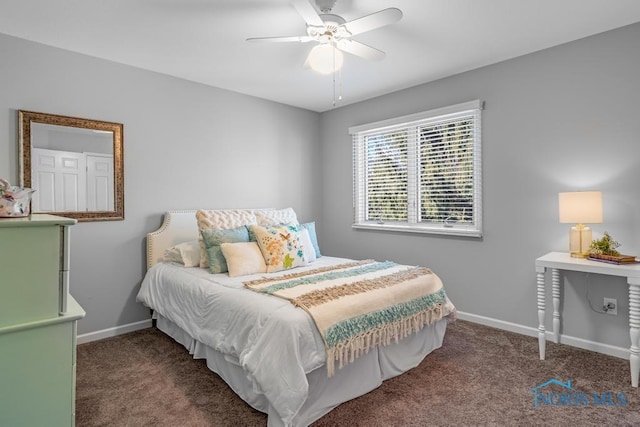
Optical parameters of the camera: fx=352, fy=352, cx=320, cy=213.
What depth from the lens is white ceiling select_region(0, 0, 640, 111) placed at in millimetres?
2275

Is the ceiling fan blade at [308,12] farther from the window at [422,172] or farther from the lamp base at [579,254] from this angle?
the lamp base at [579,254]

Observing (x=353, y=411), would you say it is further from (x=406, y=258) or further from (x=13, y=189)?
(x=406, y=258)

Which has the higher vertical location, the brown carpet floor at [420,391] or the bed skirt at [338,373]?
the bed skirt at [338,373]

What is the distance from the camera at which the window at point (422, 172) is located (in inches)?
136

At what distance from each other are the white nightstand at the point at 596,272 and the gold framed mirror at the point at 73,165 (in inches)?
139

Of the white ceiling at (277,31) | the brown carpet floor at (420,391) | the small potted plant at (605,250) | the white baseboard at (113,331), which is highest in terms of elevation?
the white ceiling at (277,31)

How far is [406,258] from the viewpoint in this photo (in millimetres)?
3943

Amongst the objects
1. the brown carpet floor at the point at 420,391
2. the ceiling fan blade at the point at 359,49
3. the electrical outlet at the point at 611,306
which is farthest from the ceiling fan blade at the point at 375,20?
the electrical outlet at the point at 611,306

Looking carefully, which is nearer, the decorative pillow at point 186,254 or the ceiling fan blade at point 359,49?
the ceiling fan blade at point 359,49

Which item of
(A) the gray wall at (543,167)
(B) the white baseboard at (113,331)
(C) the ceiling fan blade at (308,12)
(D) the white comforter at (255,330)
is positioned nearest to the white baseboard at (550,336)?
(A) the gray wall at (543,167)

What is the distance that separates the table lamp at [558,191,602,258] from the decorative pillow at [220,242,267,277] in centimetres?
232

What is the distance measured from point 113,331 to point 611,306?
4092 millimetres

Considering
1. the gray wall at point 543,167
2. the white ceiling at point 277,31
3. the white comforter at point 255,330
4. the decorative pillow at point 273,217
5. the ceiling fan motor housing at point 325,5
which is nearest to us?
the white comforter at point 255,330

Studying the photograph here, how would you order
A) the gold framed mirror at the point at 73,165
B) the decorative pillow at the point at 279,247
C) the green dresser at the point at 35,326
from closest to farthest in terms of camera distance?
the green dresser at the point at 35,326, the gold framed mirror at the point at 73,165, the decorative pillow at the point at 279,247
